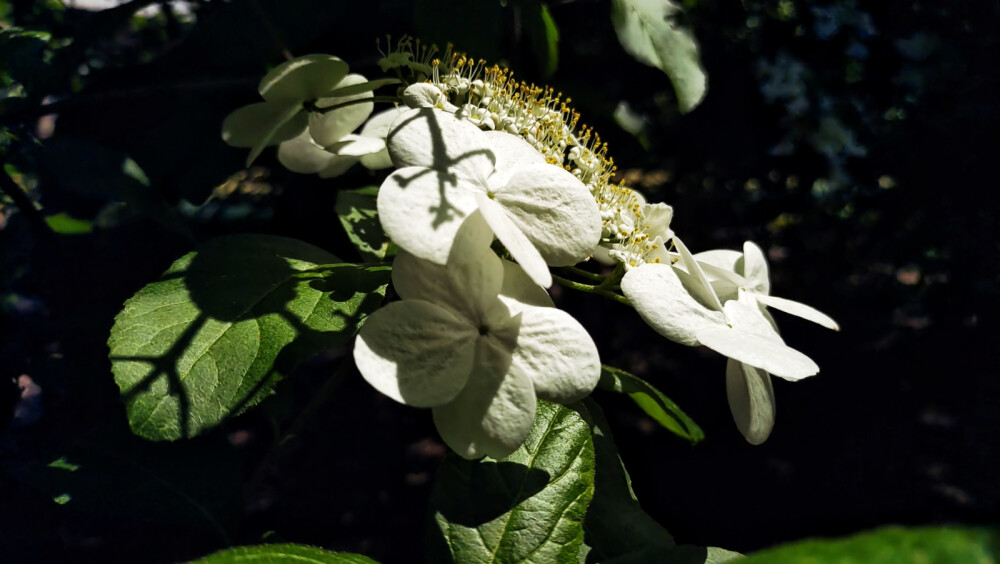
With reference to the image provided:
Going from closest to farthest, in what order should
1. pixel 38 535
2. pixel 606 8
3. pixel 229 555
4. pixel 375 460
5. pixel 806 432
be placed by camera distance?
pixel 229 555, pixel 38 535, pixel 606 8, pixel 375 460, pixel 806 432

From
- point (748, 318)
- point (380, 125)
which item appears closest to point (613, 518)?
point (748, 318)

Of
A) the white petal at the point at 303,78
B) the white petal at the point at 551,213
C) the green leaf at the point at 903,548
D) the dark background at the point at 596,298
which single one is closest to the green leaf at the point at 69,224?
the dark background at the point at 596,298

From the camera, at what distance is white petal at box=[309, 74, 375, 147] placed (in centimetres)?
66

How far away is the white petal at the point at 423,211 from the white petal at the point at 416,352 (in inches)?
1.6

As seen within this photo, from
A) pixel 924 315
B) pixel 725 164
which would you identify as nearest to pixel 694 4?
pixel 725 164

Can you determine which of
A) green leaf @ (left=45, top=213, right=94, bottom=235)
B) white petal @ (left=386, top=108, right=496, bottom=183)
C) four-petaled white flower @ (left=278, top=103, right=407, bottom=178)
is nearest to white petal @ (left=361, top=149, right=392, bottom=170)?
four-petaled white flower @ (left=278, top=103, right=407, bottom=178)

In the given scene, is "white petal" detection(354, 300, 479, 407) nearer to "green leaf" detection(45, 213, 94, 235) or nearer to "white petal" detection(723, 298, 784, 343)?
"white petal" detection(723, 298, 784, 343)

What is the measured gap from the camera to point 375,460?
1439 mm

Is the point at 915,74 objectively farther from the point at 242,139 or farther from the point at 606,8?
the point at 242,139

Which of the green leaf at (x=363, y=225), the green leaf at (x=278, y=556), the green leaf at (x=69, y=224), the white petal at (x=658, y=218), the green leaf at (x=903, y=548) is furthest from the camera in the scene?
the green leaf at (x=69, y=224)

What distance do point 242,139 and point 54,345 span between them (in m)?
0.44

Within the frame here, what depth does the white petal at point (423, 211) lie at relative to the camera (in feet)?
1.36

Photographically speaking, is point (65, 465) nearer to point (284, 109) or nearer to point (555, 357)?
point (284, 109)

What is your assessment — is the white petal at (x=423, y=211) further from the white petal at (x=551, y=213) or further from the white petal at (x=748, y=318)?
the white petal at (x=748, y=318)
